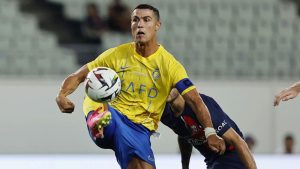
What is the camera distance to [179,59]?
12.7 m

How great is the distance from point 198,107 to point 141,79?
1.42ft

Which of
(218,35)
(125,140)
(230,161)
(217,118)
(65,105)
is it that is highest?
(218,35)

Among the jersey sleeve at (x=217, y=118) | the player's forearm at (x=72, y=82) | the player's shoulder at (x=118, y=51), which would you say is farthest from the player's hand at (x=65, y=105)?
the jersey sleeve at (x=217, y=118)

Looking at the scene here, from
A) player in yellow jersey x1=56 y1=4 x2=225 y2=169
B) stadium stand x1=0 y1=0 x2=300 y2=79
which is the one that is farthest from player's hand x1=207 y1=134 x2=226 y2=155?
stadium stand x1=0 y1=0 x2=300 y2=79

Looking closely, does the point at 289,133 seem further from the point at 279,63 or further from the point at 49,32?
the point at 49,32

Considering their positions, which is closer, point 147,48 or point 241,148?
point 147,48

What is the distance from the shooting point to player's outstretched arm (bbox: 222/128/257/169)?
643cm

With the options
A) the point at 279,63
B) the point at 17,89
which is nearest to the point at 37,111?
the point at 17,89

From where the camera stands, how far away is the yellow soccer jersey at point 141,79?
6.12 m

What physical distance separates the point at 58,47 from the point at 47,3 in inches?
33.8

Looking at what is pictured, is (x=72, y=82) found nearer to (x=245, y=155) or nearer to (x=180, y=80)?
(x=180, y=80)

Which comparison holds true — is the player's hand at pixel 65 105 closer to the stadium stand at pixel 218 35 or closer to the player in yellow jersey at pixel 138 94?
the player in yellow jersey at pixel 138 94

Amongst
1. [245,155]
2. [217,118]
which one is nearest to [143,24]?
[217,118]

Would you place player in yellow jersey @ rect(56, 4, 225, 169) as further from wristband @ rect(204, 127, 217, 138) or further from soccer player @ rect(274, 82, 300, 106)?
soccer player @ rect(274, 82, 300, 106)
